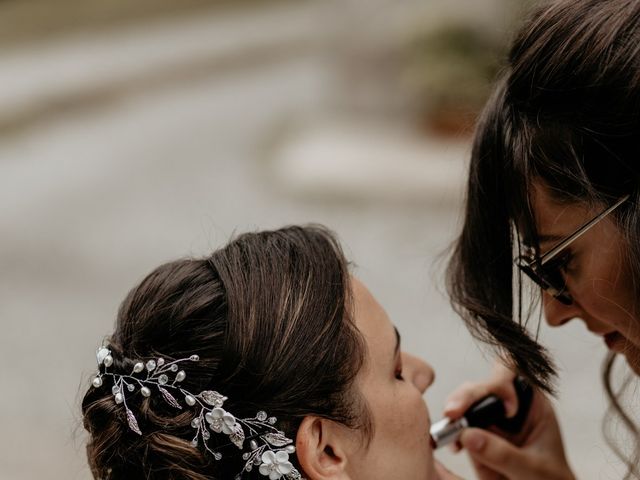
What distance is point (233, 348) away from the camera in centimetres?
195

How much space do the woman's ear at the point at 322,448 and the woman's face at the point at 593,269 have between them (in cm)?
60

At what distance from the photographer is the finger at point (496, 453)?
A: 101 inches

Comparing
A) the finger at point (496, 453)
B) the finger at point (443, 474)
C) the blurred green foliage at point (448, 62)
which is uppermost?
the blurred green foliage at point (448, 62)

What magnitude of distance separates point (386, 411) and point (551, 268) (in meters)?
0.47

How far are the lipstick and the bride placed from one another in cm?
42

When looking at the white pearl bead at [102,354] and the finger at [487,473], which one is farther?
the finger at [487,473]

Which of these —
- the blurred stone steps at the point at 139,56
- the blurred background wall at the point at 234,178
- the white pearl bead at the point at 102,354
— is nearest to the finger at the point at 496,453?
the white pearl bead at the point at 102,354

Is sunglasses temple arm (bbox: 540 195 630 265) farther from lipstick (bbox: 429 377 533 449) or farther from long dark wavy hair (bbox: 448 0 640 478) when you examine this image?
lipstick (bbox: 429 377 533 449)

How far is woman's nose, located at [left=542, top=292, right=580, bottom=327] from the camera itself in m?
2.29

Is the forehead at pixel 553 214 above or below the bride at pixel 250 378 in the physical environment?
above

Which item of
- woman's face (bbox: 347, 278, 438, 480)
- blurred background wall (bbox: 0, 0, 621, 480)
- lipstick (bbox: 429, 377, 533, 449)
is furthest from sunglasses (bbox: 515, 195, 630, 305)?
blurred background wall (bbox: 0, 0, 621, 480)

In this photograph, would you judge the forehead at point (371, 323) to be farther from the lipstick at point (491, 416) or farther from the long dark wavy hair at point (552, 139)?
the lipstick at point (491, 416)

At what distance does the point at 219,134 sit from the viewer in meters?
10.5

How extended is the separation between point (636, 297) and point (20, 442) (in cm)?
376
